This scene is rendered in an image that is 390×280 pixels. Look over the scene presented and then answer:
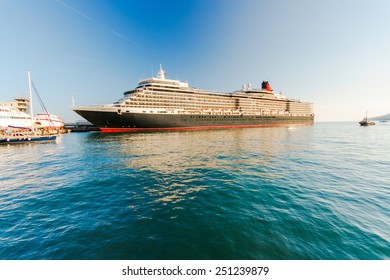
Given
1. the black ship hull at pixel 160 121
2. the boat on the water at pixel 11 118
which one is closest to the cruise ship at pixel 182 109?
the black ship hull at pixel 160 121

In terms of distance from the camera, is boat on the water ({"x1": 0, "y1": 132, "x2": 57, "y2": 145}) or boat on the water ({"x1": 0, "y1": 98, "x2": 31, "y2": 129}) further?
boat on the water ({"x1": 0, "y1": 98, "x2": 31, "y2": 129})

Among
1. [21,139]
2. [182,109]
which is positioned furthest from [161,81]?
[21,139]

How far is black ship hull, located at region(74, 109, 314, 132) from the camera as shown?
149 feet

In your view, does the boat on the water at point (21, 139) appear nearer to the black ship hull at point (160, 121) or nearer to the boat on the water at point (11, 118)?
the black ship hull at point (160, 121)

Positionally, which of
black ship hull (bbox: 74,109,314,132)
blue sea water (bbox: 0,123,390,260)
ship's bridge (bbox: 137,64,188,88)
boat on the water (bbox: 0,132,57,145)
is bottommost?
blue sea water (bbox: 0,123,390,260)

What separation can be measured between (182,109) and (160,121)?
10281mm

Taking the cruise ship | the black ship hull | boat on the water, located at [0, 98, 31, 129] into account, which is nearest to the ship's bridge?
the cruise ship

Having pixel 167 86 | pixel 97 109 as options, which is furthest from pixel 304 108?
pixel 97 109

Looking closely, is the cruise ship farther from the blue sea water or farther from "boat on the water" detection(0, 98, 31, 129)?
"boat on the water" detection(0, 98, 31, 129)

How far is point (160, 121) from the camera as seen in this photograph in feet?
168

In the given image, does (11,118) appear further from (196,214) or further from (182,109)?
(196,214)

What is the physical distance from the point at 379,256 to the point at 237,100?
72449 millimetres

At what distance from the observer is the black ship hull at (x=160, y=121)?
4545 centimetres

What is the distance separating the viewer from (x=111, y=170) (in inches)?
559
